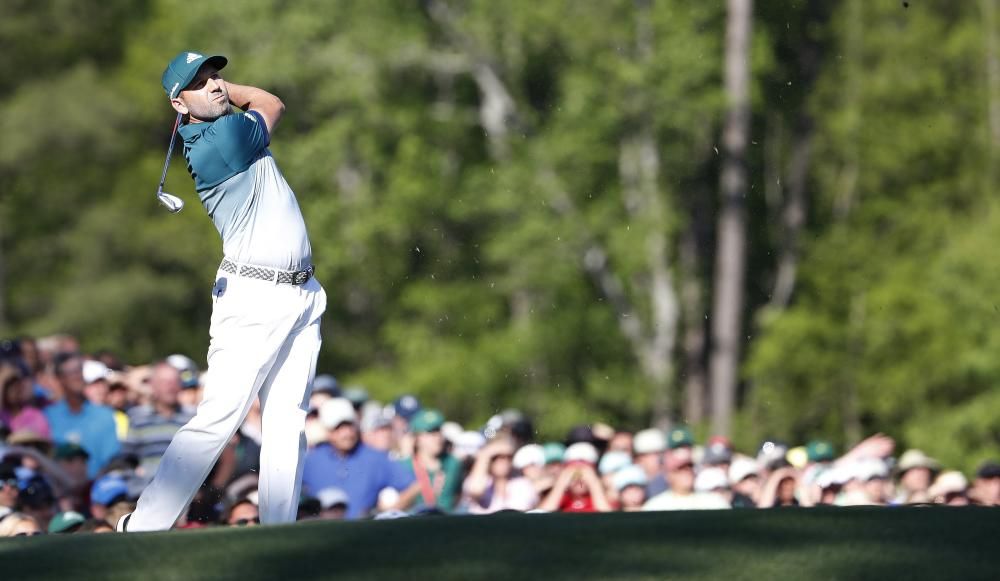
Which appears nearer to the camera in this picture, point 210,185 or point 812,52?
point 210,185

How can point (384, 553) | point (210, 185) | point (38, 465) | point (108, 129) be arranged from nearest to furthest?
point (384, 553)
point (210, 185)
point (38, 465)
point (108, 129)

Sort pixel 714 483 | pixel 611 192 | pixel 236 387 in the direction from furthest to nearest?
pixel 611 192
pixel 714 483
pixel 236 387

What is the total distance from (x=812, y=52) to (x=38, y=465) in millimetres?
20754

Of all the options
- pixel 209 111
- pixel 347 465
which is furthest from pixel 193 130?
pixel 347 465

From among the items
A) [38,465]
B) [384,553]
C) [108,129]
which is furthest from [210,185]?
[108,129]

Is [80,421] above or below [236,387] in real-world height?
below

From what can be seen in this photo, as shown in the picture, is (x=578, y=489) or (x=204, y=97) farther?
(x=578, y=489)

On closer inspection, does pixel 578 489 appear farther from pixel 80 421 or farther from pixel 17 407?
pixel 17 407

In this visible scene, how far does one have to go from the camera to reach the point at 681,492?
9.14 m

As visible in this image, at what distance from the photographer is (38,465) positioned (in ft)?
28.3

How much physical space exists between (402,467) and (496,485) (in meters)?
0.51

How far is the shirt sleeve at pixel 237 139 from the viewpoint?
6.09 meters

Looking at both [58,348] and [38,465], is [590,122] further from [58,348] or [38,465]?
[38,465]

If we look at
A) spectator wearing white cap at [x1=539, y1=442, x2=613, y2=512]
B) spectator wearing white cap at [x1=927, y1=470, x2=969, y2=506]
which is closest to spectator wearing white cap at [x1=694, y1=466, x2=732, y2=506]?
spectator wearing white cap at [x1=539, y1=442, x2=613, y2=512]
